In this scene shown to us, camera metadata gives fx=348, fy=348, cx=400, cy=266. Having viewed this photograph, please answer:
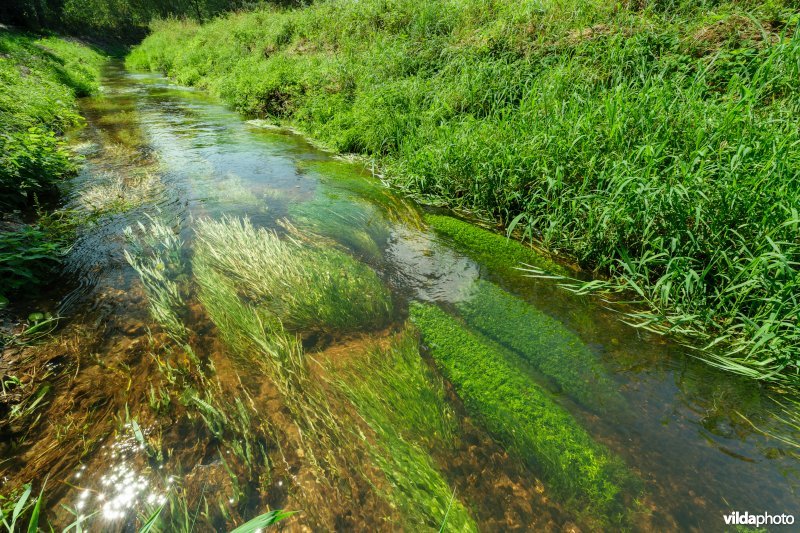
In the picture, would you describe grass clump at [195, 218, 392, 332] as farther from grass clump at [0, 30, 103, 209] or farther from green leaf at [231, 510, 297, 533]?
grass clump at [0, 30, 103, 209]

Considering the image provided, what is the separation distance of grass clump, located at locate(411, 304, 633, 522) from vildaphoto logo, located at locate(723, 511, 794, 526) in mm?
414

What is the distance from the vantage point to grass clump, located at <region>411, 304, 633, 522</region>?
172cm

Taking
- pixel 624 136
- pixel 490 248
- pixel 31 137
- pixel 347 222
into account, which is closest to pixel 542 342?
A: pixel 490 248

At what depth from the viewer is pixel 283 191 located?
201 inches

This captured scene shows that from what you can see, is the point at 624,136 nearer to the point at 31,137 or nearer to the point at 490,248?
the point at 490,248

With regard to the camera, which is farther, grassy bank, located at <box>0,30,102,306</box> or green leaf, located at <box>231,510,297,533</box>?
grassy bank, located at <box>0,30,102,306</box>

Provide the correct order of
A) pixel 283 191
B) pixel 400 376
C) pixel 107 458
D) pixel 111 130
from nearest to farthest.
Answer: pixel 107 458, pixel 400 376, pixel 283 191, pixel 111 130

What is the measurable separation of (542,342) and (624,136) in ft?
8.28

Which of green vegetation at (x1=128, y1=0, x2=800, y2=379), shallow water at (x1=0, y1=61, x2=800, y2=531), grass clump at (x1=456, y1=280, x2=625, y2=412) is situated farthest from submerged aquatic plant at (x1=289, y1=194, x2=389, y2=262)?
grass clump at (x1=456, y1=280, x2=625, y2=412)

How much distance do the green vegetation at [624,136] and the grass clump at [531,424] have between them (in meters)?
1.31

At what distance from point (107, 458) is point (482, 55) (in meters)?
7.37

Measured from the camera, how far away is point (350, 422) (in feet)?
6.48

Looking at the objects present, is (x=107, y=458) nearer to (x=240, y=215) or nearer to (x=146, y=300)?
(x=146, y=300)

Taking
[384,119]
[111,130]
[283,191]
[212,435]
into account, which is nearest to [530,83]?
[384,119]
